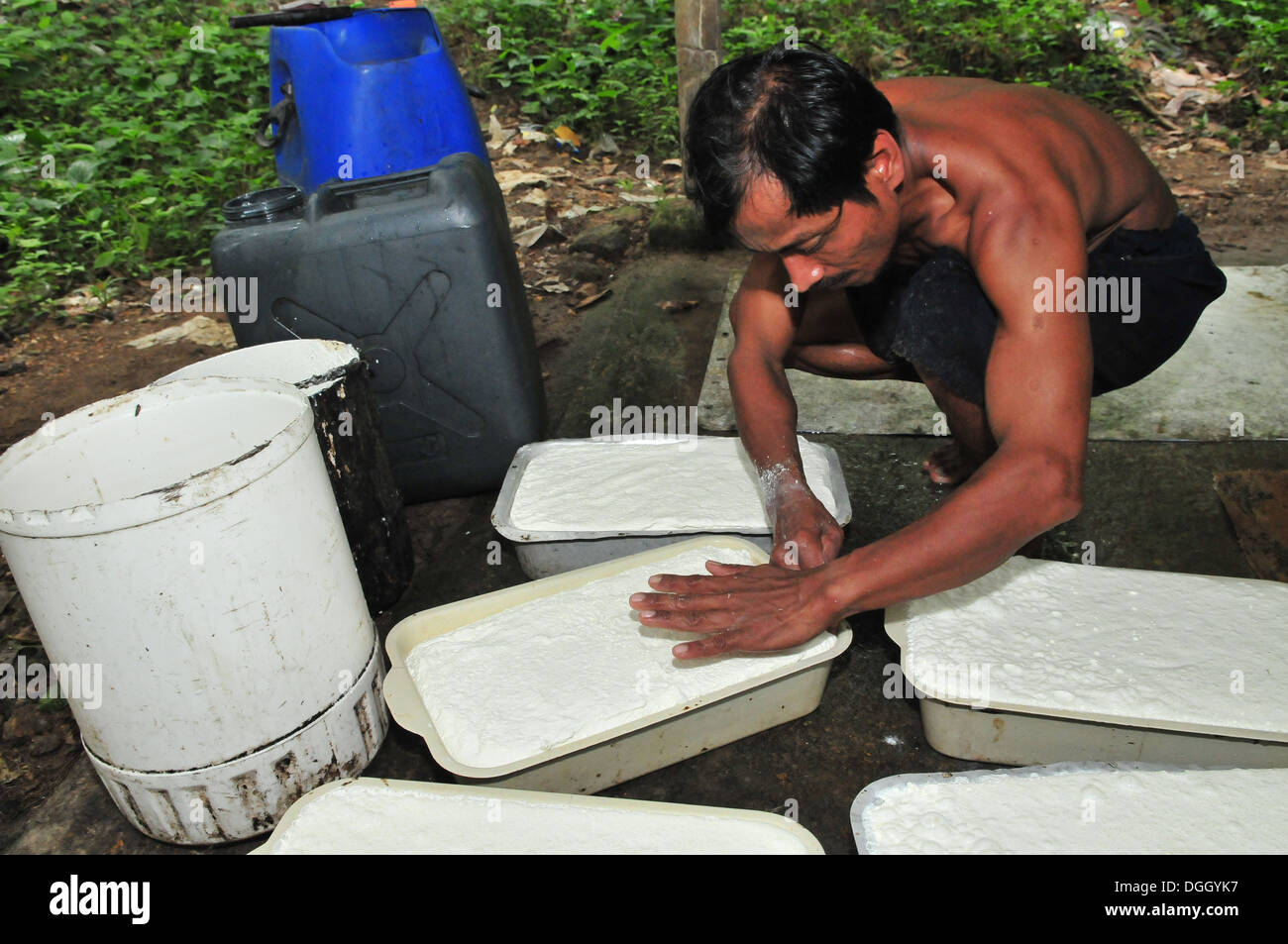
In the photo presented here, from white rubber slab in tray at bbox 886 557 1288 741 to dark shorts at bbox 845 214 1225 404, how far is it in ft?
1.43

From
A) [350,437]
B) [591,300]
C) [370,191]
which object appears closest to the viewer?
[350,437]

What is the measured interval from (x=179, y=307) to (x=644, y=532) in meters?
→ 3.16

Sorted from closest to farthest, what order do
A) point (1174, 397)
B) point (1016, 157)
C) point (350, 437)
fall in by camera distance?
point (1016, 157)
point (350, 437)
point (1174, 397)

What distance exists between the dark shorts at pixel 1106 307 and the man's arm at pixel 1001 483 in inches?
7.8

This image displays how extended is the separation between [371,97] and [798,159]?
1.93 metres

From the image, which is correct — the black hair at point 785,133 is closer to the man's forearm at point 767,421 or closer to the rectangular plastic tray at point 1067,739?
the man's forearm at point 767,421

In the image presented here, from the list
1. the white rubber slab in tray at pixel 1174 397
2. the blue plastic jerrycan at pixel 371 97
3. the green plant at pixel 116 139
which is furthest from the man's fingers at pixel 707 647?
the green plant at pixel 116 139

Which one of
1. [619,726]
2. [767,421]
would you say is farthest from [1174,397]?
[619,726]

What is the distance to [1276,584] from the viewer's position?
73.6 inches

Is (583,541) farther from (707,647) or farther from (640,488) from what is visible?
(707,647)

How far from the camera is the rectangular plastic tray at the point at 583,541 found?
6.98 ft

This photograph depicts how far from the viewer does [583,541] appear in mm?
2145

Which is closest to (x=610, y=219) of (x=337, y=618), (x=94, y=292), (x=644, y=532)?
(x=94, y=292)
